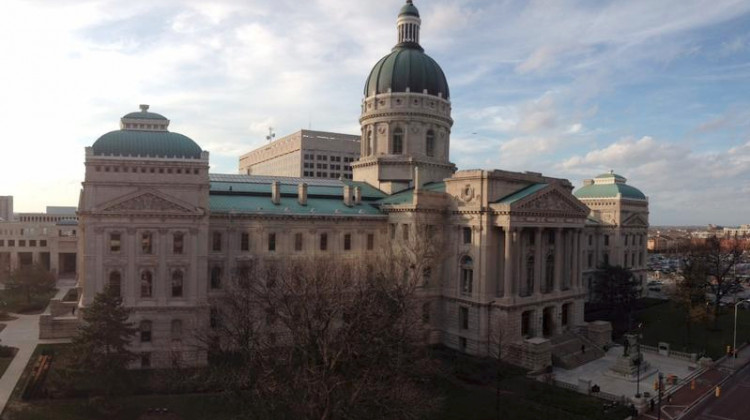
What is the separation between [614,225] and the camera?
321 ft

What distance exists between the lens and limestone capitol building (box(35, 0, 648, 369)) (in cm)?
5181

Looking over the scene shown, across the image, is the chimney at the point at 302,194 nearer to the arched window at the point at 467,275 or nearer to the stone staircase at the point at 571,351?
the arched window at the point at 467,275

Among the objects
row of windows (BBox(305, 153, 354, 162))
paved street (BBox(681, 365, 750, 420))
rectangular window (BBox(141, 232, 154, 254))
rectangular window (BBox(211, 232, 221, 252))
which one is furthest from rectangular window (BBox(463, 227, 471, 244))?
row of windows (BBox(305, 153, 354, 162))

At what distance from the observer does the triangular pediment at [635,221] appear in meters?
98.4

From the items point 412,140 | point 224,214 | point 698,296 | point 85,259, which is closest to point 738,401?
point 698,296

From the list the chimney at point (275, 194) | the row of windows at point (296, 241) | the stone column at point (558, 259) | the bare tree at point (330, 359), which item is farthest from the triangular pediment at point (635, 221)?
the bare tree at point (330, 359)

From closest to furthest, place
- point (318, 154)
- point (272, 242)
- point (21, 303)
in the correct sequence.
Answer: point (272, 242)
point (21, 303)
point (318, 154)

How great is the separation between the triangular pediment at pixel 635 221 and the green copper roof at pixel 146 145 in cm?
7887

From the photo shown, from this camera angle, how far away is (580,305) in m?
71.6

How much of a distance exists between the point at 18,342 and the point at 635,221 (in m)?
99.0

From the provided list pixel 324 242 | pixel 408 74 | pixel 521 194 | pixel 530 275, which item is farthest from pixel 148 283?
pixel 408 74

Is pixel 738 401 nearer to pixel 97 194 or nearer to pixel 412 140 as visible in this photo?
pixel 412 140

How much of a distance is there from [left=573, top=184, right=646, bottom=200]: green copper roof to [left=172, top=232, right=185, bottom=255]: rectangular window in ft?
256

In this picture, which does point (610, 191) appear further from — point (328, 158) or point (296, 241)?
point (328, 158)
